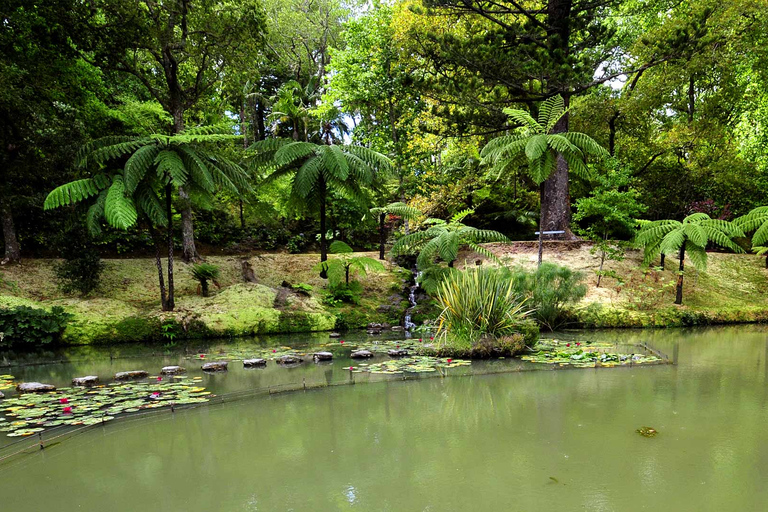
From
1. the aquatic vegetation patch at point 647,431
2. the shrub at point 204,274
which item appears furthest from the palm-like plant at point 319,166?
the aquatic vegetation patch at point 647,431

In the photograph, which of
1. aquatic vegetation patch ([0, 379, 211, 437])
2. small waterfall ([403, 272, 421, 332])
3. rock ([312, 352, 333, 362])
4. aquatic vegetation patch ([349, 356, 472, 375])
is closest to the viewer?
aquatic vegetation patch ([0, 379, 211, 437])

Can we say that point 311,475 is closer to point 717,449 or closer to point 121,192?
point 717,449

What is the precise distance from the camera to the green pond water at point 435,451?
2.44 meters

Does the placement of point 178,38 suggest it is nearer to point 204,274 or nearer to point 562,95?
point 204,274

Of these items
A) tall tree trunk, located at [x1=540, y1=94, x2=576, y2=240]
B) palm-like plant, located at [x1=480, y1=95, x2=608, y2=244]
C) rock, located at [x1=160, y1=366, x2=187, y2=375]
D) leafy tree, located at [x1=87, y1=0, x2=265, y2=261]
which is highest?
leafy tree, located at [x1=87, y1=0, x2=265, y2=261]

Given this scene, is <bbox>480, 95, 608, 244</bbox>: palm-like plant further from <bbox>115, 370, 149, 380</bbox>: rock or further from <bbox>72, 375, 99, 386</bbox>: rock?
<bbox>72, 375, 99, 386</bbox>: rock

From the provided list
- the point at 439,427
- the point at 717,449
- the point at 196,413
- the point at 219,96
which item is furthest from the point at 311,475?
the point at 219,96

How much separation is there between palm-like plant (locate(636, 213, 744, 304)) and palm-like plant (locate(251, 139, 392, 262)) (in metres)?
6.24

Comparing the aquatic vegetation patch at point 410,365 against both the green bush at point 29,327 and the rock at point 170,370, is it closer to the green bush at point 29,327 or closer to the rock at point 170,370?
the rock at point 170,370

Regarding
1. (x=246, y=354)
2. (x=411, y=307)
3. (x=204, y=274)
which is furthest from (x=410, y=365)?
(x=204, y=274)

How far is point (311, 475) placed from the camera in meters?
2.73

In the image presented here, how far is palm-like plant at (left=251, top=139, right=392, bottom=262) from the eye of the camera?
32.9ft

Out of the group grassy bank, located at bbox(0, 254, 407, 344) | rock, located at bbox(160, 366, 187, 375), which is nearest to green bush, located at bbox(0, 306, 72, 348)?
grassy bank, located at bbox(0, 254, 407, 344)

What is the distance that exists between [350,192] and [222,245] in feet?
17.4
